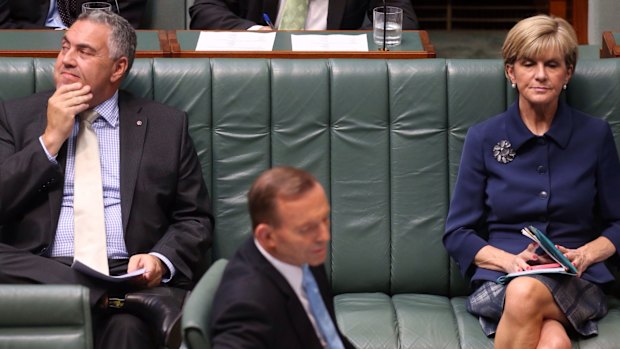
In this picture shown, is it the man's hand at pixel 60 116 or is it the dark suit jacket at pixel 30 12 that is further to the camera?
the dark suit jacket at pixel 30 12

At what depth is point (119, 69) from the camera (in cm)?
389

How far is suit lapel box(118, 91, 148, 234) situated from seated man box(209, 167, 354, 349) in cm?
115

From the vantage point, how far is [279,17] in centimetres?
511

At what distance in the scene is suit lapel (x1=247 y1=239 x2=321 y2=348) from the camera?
8.64 feet

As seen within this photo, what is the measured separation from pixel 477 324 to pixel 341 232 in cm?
57

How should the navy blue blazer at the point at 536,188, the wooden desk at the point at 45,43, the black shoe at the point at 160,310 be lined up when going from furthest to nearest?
the wooden desk at the point at 45,43 → the navy blue blazer at the point at 536,188 → the black shoe at the point at 160,310

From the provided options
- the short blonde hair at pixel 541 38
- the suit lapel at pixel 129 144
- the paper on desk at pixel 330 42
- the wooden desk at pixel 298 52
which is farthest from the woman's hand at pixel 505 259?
the suit lapel at pixel 129 144

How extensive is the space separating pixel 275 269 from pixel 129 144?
4.28ft

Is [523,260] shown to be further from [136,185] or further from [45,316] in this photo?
[45,316]

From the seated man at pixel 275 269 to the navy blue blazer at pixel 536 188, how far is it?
1219mm

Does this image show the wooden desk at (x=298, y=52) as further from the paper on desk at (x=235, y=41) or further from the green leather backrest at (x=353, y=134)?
the green leather backrest at (x=353, y=134)

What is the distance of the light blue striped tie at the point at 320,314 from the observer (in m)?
2.72

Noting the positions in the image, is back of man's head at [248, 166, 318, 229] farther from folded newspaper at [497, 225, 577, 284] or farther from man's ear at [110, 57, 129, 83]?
man's ear at [110, 57, 129, 83]

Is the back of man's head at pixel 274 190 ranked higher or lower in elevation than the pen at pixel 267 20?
higher
